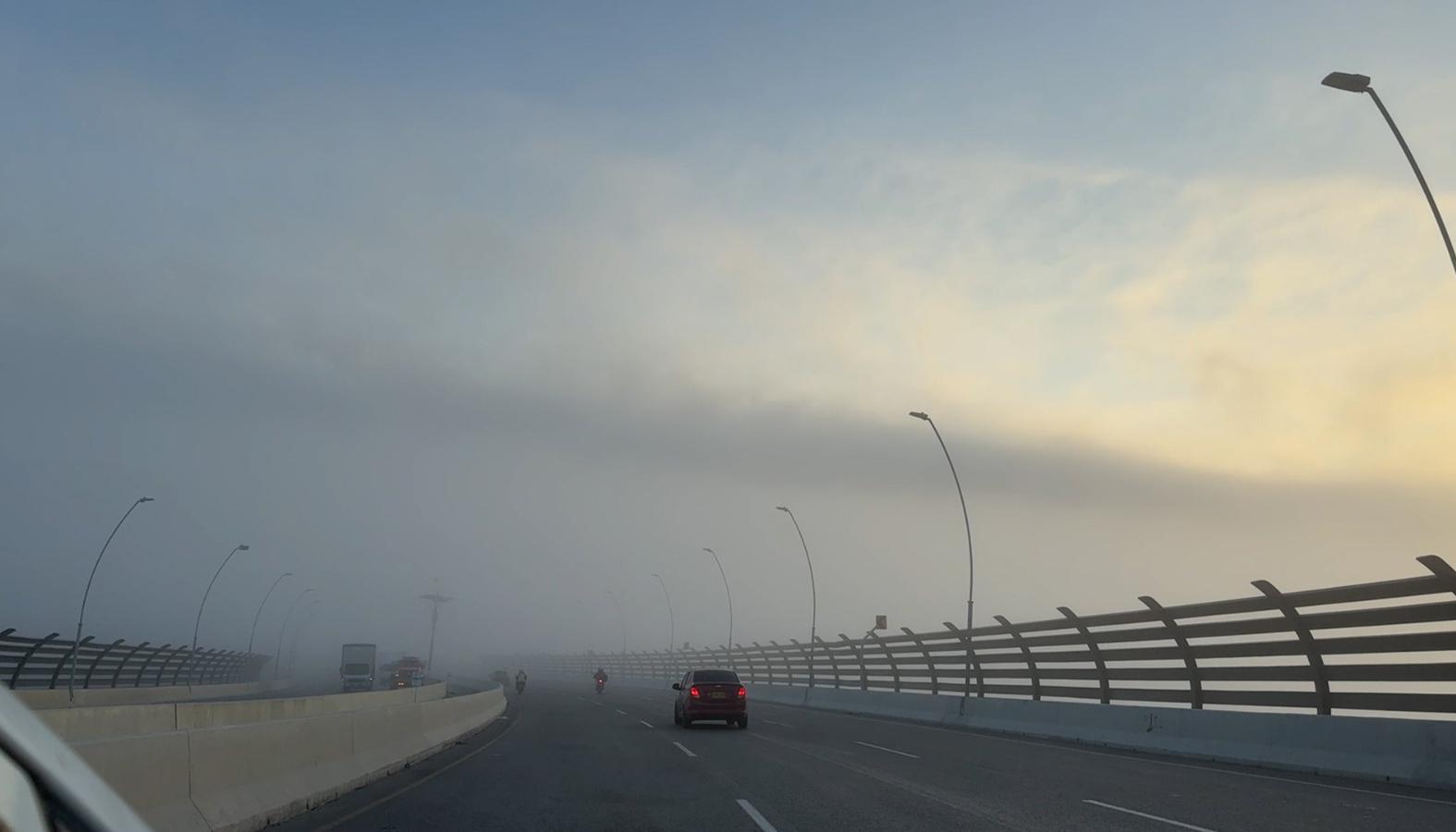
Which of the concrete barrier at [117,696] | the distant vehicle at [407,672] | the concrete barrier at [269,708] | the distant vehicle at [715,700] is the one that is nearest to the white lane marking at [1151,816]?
the concrete barrier at [269,708]

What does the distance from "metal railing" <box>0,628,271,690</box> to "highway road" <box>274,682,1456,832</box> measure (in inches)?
351

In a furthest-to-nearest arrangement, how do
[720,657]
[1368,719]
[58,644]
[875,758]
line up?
[720,657], [58,644], [875,758], [1368,719]

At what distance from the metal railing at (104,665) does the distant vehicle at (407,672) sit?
10393mm

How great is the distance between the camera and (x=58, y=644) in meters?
34.0

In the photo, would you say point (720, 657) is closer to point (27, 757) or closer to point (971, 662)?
point (971, 662)

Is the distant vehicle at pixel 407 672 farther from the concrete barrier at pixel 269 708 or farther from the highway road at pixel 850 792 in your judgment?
the highway road at pixel 850 792

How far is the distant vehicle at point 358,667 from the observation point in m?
70.5

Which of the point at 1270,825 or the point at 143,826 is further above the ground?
the point at 143,826

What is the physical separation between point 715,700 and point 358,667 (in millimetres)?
51682

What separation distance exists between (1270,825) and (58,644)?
35.4 metres

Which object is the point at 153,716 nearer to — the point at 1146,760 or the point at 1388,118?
the point at 1146,760

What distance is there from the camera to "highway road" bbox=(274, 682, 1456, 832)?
1071cm

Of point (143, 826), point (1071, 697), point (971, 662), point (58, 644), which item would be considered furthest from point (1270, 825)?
point (58, 644)

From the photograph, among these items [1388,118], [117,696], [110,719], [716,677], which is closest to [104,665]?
[117,696]
